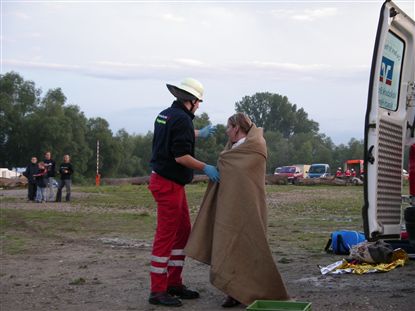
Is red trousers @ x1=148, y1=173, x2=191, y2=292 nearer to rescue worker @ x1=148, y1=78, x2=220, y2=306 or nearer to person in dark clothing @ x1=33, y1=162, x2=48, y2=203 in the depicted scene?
rescue worker @ x1=148, y1=78, x2=220, y2=306

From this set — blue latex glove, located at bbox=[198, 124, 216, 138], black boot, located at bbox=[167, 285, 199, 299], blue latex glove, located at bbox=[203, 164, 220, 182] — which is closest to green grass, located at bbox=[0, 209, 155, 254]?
black boot, located at bbox=[167, 285, 199, 299]

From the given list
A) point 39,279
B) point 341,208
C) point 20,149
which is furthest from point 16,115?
point 39,279

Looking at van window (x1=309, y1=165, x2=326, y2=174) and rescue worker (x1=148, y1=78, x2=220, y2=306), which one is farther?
van window (x1=309, y1=165, x2=326, y2=174)

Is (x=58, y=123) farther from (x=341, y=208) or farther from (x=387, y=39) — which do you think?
(x=387, y=39)

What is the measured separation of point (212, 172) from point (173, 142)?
487 mm

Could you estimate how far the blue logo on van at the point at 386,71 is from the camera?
6689 millimetres

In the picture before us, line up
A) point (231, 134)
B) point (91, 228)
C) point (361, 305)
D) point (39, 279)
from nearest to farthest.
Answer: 1. point (361, 305)
2. point (231, 134)
3. point (39, 279)
4. point (91, 228)

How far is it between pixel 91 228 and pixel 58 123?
189ft

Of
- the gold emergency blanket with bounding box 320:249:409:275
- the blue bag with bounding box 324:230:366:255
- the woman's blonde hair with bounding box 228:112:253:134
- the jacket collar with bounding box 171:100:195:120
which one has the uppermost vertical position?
the jacket collar with bounding box 171:100:195:120

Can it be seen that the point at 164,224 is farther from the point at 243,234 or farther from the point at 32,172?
the point at 32,172

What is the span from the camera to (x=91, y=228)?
577 inches

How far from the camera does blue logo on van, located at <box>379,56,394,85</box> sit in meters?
6.69

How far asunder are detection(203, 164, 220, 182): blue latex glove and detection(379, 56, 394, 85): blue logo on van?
185 cm

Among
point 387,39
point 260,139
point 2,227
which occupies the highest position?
point 387,39
